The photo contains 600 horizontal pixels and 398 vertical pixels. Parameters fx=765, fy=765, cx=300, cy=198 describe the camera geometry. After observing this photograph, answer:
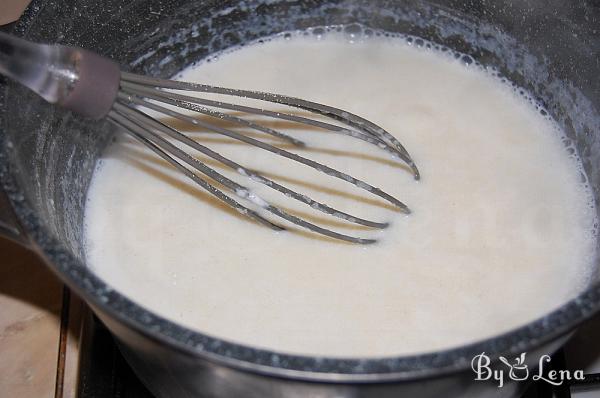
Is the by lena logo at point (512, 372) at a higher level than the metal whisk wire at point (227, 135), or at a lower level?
lower

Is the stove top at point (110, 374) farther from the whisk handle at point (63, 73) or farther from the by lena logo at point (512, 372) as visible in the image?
the whisk handle at point (63, 73)

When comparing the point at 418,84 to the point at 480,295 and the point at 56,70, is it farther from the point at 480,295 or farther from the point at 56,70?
the point at 56,70

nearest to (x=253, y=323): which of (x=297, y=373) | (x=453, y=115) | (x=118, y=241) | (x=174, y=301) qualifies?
(x=174, y=301)

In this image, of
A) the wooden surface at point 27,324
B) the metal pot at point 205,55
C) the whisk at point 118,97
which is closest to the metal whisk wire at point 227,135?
the whisk at point 118,97

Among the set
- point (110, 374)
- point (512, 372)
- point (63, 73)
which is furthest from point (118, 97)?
point (512, 372)

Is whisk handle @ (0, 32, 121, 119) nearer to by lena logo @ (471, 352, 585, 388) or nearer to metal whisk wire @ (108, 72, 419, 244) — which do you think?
metal whisk wire @ (108, 72, 419, 244)

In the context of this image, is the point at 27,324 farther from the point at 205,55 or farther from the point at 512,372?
the point at 512,372
